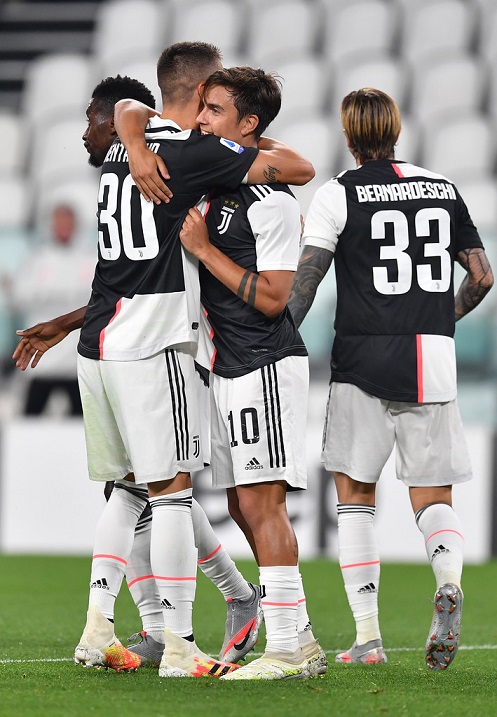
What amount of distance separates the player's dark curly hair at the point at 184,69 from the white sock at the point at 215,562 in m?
1.34

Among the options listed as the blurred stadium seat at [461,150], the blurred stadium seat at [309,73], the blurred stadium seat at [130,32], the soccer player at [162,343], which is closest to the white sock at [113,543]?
the soccer player at [162,343]

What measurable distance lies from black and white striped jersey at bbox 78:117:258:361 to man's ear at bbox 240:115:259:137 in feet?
0.37

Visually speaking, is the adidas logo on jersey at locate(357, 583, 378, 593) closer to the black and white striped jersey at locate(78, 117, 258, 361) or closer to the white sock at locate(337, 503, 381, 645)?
the white sock at locate(337, 503, 381, 645)

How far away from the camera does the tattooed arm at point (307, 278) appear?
415 centimetres

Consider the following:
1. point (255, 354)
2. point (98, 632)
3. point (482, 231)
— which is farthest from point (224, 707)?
point (482, 231)

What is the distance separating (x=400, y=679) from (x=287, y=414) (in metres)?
0.87

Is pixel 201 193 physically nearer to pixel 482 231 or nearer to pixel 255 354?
pixel 255 354

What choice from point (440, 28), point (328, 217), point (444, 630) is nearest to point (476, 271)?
point (328, 217)

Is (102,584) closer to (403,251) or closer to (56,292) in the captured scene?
(403,251)

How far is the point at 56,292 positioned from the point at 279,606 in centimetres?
661

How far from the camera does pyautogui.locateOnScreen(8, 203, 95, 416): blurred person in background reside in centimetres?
948

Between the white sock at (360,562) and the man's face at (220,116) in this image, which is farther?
the white sock at (360,562)

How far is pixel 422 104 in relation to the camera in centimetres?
1270

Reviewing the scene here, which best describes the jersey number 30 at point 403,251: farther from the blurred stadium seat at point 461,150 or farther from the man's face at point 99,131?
the blurred stadium seat at point 461,150
